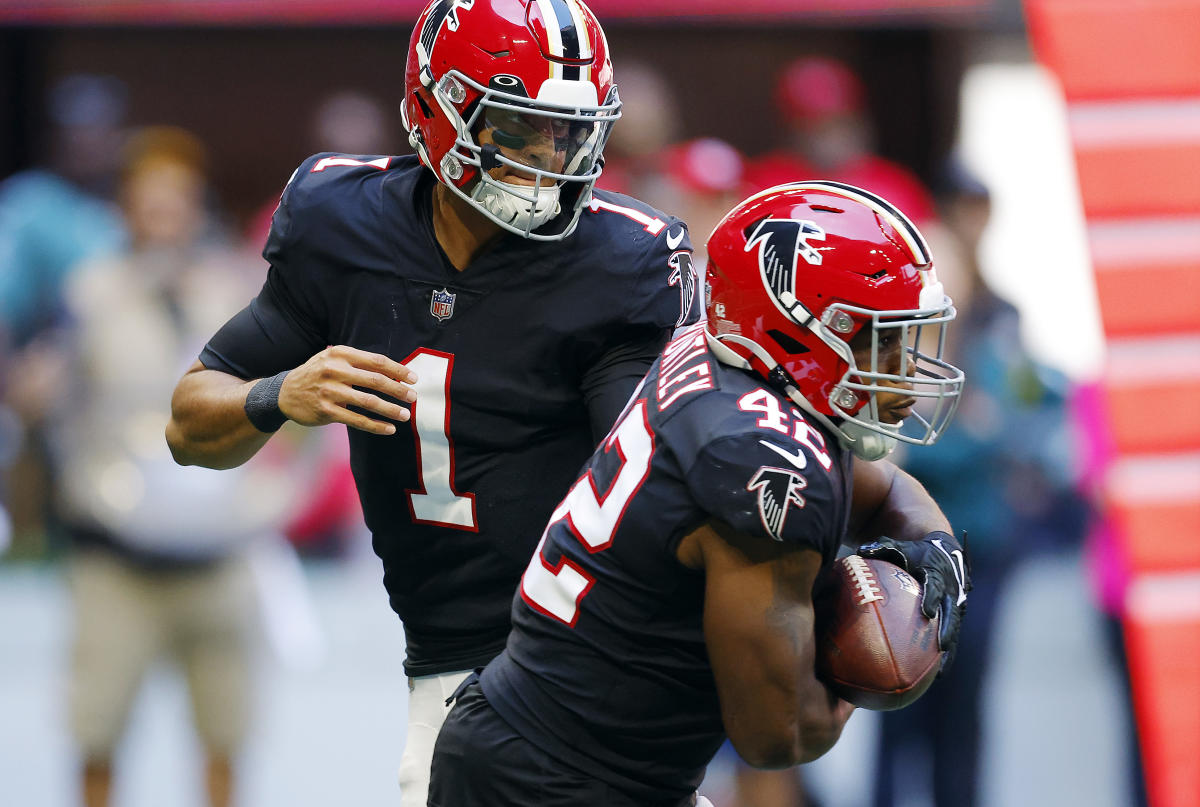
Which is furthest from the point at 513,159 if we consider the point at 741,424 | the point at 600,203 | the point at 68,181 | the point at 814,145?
the point at 68,181

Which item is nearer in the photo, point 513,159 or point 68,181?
point 513,159

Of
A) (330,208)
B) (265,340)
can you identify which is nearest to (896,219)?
(330,208)

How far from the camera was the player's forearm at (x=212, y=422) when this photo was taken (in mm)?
2438

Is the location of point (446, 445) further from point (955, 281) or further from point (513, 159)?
point (955, 281)

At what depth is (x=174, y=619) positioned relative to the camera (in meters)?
4.09

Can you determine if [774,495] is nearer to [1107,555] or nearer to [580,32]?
[580,32]

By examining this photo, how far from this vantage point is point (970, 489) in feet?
13.8

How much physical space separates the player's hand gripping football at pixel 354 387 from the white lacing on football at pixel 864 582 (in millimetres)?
682

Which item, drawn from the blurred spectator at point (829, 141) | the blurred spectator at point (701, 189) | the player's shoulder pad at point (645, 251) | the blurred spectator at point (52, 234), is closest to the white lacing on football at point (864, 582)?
the player's shoulder pad at point (645, 251)

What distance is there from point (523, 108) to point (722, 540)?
2.44 ft

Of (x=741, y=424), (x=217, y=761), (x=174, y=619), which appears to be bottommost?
(x=217, y=761)

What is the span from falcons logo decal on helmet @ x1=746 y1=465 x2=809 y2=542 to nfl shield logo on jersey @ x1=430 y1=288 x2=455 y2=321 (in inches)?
26.5

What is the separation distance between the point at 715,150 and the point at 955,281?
81 centimetres

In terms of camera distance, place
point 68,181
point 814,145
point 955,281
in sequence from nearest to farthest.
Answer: point 955,281 < point 814,145 < point 68,181
